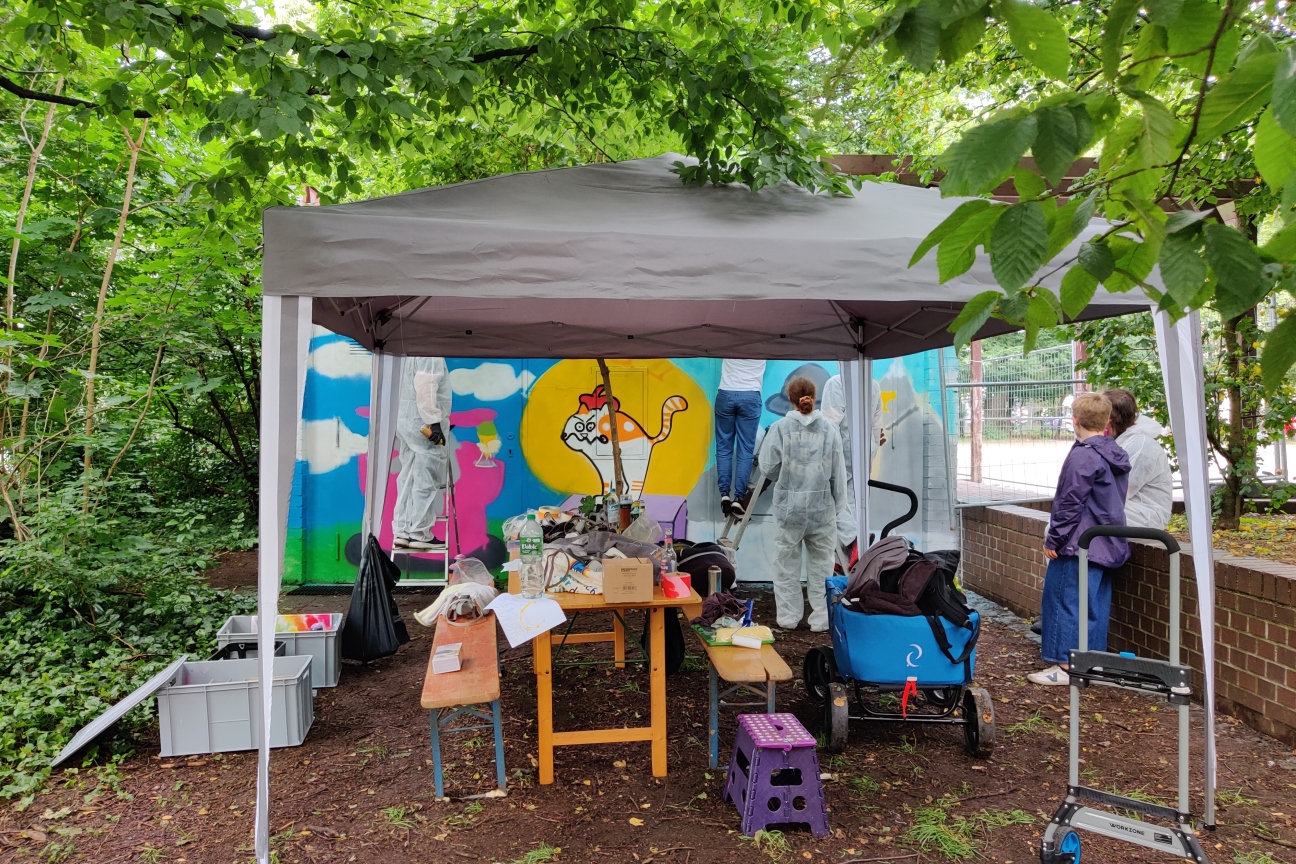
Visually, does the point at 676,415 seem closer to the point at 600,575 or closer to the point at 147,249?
the point at 600,575

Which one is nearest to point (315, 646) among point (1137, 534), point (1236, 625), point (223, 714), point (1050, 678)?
point (223, 714)

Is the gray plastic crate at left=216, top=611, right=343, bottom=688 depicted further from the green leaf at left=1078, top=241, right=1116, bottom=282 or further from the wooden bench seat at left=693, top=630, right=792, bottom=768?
the green leaf at left=1078, top=241, right=1116, bottom=282

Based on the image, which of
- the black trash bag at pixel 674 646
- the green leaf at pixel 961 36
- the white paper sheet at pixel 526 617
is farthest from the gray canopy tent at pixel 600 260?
the black trash bag at pixel 674 646

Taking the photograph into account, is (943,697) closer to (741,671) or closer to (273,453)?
(741,671)

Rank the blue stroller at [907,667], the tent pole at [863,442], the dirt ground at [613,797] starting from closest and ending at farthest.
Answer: the dirt ground at [613,797] → the blue stroller at [907,667] → the tent pole at [863,442]

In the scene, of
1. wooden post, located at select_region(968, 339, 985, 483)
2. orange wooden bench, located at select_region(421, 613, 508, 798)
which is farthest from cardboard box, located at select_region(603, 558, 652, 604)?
wooden post, located at select_region(968, 339, 985, 483)

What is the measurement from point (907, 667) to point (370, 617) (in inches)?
131

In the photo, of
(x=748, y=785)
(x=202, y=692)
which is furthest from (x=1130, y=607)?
(x=202, y=692)

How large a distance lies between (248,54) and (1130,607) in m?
5.73

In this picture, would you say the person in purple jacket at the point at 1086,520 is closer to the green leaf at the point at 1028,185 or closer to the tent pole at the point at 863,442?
the tent pole at the point at 863,442

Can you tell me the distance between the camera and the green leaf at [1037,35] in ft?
3.90

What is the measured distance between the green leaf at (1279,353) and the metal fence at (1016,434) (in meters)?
7.17

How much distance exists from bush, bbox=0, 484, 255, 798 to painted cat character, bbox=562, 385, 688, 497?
10.2ft

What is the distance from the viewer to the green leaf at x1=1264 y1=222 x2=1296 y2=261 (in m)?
1.14
